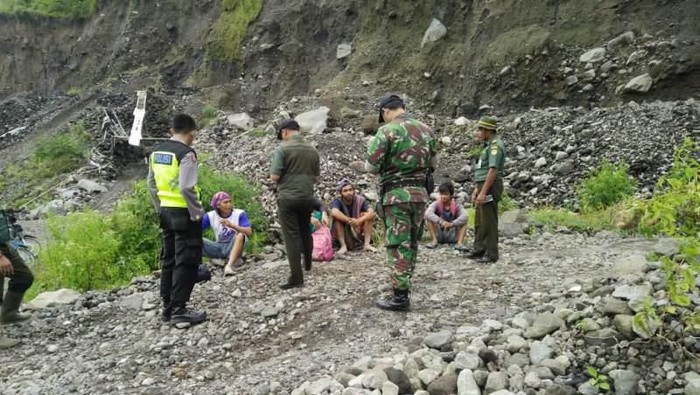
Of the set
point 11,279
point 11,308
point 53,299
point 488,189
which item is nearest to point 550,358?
point 488,189

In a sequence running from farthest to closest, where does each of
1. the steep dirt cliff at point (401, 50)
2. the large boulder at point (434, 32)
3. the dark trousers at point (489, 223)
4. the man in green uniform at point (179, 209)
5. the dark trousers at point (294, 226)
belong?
1. the large boulder at point (434, 32)
2. the steep dirt cliff at point (401, 50)
3. the dark trousers at point (489, 223)
4. the dark trousers at point (294, 226)
5. the man in green uniform at point (179, 209)

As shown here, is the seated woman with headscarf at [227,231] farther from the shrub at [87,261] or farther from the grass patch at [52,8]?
the grass patch at [52,8]

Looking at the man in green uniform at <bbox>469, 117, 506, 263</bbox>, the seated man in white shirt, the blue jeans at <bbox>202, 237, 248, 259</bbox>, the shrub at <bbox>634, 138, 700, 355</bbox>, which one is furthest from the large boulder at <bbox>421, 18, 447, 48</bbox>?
the shrub at <bbox>634, 138, 700, 355</bbox>

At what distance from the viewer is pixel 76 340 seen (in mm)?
5312

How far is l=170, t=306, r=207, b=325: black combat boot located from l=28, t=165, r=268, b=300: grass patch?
8.18 ft

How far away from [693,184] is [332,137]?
11357 mm

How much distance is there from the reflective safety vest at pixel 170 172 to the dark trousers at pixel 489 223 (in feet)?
10.4

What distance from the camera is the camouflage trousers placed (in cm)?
473

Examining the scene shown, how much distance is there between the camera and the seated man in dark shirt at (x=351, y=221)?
7.55 m

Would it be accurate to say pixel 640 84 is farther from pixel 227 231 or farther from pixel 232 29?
pixel 232 29

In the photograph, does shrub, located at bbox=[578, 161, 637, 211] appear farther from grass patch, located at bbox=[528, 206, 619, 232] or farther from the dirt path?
the dirt path

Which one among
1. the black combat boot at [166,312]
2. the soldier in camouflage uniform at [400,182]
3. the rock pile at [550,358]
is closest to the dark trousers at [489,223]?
the soldier in camouflage uniform at [400,182]

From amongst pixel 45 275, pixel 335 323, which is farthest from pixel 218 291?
pixel 45 275

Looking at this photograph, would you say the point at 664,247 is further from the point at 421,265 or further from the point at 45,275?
the point at 45,275
